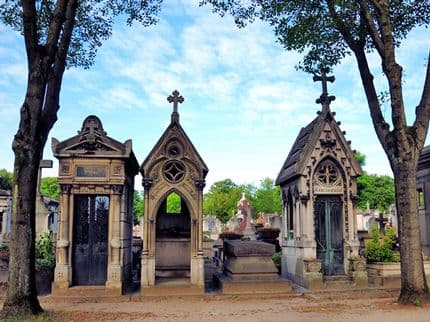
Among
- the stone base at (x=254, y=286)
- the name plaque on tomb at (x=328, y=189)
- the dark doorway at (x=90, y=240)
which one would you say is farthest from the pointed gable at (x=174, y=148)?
the name plaque on tomb at (x=328, y=189)

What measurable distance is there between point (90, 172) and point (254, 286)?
519 cm

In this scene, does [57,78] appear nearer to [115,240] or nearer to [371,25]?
[115,240]

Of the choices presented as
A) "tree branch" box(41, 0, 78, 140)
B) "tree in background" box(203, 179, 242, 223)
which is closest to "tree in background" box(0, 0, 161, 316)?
"tree branch" box(41, 0, 78, 140)

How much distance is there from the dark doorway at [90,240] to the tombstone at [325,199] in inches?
220

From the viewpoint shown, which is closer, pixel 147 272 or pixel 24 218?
pixel 24 218

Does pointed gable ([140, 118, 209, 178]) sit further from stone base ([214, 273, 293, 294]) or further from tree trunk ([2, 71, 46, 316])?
tree trunk ([2, 71, 46, 316])

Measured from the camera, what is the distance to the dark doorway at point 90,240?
1108cm

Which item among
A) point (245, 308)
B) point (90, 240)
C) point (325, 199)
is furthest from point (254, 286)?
point (90, 240)

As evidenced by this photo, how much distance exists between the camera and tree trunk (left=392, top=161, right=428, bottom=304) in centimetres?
875

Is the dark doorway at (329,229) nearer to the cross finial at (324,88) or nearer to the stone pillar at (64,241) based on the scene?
the cross finial at (324,88)

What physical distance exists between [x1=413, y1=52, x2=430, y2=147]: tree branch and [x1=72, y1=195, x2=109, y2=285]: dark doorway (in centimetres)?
794

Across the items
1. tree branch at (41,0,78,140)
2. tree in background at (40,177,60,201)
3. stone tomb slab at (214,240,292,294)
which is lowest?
stone tomb slab at (214,240,292,294)

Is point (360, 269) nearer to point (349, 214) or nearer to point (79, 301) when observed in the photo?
point (349, 214)

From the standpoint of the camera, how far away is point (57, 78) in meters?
8.81
